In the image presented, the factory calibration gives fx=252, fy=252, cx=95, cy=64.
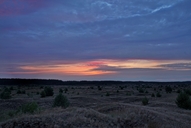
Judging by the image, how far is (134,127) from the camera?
15.1 metres

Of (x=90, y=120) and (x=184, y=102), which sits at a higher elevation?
(x=184, y=102)

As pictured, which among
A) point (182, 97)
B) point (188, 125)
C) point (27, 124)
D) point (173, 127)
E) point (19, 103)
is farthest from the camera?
point (19, 103)

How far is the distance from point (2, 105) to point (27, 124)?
19.5 metres

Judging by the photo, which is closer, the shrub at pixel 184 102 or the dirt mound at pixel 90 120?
the dirt mound at pixel 90 120

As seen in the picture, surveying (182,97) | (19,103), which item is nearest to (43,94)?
(19,103)

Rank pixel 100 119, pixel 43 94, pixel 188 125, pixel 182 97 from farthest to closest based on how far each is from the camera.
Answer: pixel 43 94
pixel 182 97
pixel 188 125
pixel 100 119

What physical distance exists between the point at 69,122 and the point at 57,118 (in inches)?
32.5

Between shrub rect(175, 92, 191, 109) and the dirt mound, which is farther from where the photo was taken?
shrub rect(175, 92, 191, 109)

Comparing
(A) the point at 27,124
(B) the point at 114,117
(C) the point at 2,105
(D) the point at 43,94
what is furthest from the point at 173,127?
(D) the point at 43,94

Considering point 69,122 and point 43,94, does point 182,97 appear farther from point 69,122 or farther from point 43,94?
point 43,94

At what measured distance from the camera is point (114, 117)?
51.9ft

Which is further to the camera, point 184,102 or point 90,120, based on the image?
point 184,102

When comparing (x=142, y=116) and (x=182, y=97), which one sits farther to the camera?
(x=182, y=97)

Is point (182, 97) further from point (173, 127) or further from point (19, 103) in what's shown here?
point (19, 103)
